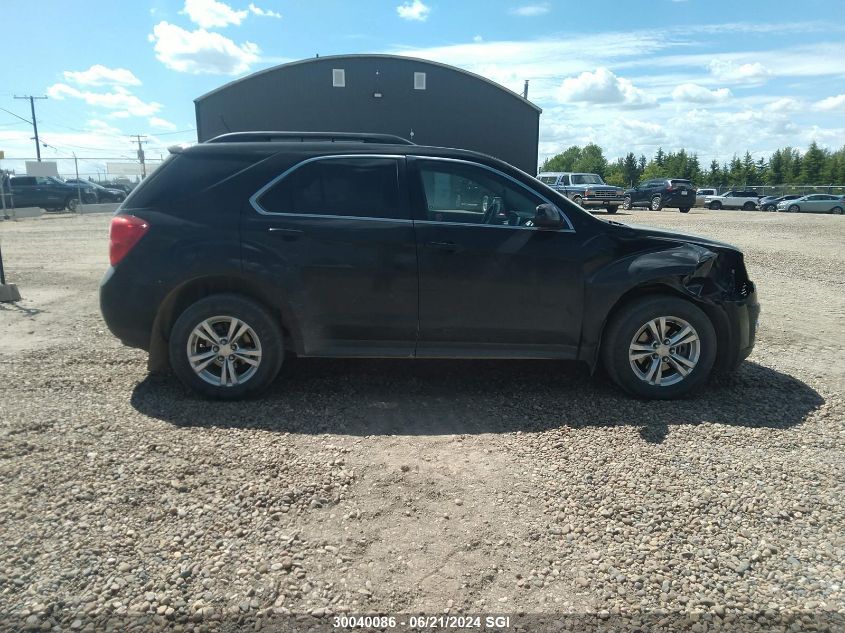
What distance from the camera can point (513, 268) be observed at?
441 cm

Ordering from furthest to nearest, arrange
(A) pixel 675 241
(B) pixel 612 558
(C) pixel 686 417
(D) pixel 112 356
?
(D) pixel 112 356, (A) pixel 675 241, (C) pixel 686 417, (B) pixel 612 558

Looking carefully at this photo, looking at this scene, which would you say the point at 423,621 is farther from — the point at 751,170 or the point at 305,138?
the point at 751,170

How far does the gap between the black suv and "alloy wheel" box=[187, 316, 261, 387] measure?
0.01 meters

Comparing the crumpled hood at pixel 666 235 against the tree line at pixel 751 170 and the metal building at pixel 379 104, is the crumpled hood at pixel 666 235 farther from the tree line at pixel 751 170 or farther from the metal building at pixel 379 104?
the tree line at pixel 751 170

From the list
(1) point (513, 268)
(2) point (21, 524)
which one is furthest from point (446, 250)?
(2) point (21, 524)

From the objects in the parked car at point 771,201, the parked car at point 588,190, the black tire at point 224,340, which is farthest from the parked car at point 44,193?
the parked car at point 771,201

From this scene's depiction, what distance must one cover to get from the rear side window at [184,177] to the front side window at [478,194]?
144 centimetres

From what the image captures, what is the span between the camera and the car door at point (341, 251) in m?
4.32

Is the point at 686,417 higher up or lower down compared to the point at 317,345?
lower down

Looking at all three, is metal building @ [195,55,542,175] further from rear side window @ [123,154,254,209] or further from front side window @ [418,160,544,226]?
front side window @ [418,160,544,226]

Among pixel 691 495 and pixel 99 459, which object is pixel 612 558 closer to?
pixel 691 495

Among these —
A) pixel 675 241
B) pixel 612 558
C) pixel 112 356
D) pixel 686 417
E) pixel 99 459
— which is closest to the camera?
Answer: pixel 612 558

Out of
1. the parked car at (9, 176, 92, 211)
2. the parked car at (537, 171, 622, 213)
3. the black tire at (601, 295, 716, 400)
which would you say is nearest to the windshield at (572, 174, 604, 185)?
the parked car at (537, 171, 622, 213)

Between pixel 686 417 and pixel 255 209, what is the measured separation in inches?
140
